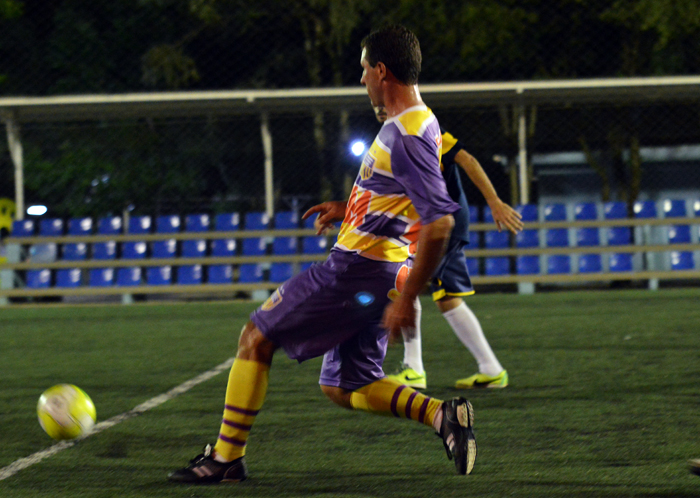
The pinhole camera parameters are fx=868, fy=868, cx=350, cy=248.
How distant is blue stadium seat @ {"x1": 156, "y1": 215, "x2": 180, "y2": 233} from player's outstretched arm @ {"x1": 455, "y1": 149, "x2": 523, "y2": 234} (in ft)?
38.1

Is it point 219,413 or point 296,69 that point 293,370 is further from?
point 296,69

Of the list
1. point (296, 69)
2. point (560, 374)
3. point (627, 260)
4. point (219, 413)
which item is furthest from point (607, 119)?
point (219, 413)

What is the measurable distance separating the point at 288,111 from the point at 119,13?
9484 millimetres

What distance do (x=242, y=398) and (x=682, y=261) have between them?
1331 centimetres

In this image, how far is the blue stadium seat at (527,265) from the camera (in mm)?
15078

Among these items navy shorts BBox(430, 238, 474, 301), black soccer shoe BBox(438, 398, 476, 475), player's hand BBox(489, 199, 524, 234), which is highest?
player's hand BBox(489, 199, 524, 234)

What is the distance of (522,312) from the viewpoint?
11.1 m

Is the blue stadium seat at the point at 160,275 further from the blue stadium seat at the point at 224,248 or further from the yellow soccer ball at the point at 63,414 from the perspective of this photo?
the yellow soccer ball at the point at 63,414

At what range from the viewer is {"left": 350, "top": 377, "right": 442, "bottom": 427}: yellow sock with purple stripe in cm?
338

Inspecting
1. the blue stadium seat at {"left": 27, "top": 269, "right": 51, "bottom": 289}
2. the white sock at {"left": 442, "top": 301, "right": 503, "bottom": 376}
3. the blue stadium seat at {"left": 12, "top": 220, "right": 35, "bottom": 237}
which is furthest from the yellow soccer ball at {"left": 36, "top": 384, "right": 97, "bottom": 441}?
the blue stadium seat at {"left": 12, "top": 220, "right": 35, "bottom": 237}

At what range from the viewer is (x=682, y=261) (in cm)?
1504

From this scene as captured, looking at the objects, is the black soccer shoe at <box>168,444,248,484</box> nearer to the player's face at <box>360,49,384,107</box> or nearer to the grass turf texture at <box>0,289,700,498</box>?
the grass turf texture at <box>0,289,700,498</box>

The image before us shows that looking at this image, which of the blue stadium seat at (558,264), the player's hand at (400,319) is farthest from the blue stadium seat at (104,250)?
the player's hand at (400,319)

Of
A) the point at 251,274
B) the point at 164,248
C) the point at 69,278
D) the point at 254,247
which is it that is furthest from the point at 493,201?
the point at 69,278
